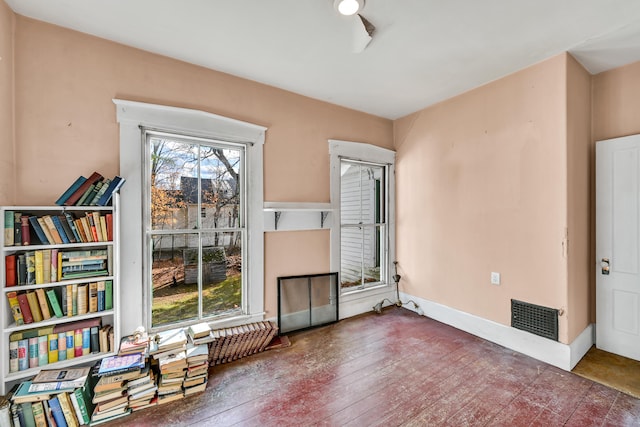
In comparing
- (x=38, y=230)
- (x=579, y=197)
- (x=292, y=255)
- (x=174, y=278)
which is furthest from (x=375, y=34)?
(x=38, y=230)

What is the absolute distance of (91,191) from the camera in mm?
2082

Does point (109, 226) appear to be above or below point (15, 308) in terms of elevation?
above

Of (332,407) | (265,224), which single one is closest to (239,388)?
(332,407)

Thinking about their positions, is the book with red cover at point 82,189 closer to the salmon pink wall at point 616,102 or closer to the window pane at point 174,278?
the window pane at point 174,278

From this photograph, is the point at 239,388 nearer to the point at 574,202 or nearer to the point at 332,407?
the point at 332,407

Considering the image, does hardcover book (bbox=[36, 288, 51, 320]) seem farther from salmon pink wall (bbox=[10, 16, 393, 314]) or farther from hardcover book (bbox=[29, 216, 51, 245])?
salmon pink wall (bbox=[10, 16, 393, 314])

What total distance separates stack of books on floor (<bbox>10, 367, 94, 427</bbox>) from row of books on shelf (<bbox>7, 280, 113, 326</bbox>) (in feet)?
1.26

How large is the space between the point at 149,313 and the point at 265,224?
53.0 inches

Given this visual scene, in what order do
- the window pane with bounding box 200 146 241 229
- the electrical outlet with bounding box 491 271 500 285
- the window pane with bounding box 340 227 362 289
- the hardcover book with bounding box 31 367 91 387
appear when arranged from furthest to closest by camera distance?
the window pane with bounding box 340 227 362 289
the electrical outlet with bounding box 491 271 500 285
the window pane with bounding box 200 146 241 229
the hardcover book with bounding box 31 367 91 387

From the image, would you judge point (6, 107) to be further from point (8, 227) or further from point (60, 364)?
point (60, 364)

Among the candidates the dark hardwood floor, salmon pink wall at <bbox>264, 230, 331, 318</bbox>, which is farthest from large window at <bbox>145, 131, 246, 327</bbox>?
the dark hardwood floor

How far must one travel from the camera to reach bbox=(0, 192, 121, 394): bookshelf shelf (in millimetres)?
1834

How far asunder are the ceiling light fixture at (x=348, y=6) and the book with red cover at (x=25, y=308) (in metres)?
2.94

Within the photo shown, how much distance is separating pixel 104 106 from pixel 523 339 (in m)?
4.38
